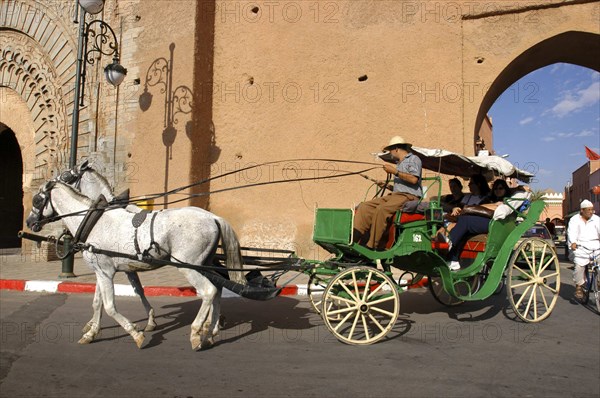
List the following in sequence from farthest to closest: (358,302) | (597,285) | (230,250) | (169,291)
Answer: (169,291) < (597,285) < (230,250) < (358,302)

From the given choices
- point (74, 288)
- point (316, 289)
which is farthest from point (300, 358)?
point (74, 288)

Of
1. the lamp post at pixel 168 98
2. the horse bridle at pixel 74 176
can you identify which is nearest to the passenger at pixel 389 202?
the horse bridle at pixel 74 176

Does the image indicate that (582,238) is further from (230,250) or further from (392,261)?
(230,250)

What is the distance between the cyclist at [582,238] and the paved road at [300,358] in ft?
2.75

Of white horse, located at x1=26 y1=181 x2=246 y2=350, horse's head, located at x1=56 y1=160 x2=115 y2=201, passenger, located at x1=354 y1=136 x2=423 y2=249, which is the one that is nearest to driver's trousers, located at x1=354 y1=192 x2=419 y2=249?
passenger, located at x1=354 y1=136 x2=423 y2=249

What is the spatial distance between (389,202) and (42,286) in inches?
233

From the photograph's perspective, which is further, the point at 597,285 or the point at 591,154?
the point at 591,154

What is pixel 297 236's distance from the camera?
35.3ft

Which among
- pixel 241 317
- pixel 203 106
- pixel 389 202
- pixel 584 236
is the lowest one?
pixel 241 317

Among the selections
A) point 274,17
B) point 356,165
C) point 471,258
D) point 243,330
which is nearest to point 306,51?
point 274,17

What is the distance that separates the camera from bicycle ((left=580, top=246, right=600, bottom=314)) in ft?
19.9

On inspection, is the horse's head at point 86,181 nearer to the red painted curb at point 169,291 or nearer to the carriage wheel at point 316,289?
the carriage wheel at point 316,289

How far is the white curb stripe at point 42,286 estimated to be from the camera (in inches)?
296

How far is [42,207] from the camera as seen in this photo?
4711 mm
